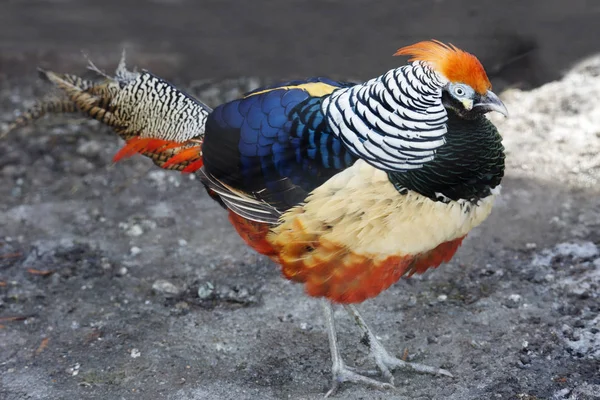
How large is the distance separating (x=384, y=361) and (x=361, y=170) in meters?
1.12

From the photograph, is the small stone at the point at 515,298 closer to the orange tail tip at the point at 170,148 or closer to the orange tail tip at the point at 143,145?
the orange tail tip at the point at 170,148

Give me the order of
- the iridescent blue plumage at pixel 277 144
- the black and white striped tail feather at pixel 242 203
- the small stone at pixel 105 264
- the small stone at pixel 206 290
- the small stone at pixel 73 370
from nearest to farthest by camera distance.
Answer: the iridescent blue plumage at pixel 277 144 → the black and white striped tail feather at pixel 242 203 → the small stone at pixel 73 370 → the small stone at pixel 206 290 → the small stone at pixel 105 264

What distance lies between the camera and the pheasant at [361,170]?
2615mm

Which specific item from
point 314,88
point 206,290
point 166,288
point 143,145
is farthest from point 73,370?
point 314,88

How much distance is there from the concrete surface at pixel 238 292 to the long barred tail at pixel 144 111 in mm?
822

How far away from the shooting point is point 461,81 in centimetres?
259

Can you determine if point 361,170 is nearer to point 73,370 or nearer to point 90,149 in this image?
point 73,370

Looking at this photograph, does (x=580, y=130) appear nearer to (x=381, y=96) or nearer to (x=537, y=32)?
(x=537, y=32)

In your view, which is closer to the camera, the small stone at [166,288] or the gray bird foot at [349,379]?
the gray bird foot at [349,379]

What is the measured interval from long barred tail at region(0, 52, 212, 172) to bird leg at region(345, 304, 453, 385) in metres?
1.10

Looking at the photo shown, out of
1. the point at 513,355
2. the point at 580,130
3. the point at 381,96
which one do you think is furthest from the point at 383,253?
the point at 580,130

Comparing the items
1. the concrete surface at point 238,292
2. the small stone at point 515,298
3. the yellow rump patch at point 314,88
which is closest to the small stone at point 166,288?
the concrete surface at point 238,292

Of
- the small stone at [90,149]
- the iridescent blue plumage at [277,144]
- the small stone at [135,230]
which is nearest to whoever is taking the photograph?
the iridescent blue plumage at [277,144]

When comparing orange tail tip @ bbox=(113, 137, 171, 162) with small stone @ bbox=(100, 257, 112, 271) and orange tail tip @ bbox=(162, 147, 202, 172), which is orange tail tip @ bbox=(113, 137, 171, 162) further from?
small stone @ bbox=(100, 257, 112, 271)
